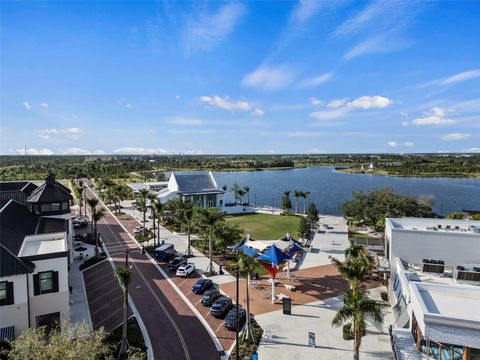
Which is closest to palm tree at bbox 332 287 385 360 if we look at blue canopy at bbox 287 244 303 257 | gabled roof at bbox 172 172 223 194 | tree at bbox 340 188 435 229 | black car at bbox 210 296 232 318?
black car at bbox 210 296 232 318

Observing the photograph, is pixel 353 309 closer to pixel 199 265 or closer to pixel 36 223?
pixel 199 265

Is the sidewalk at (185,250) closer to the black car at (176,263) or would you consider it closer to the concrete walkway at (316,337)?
the black car at (176,263)

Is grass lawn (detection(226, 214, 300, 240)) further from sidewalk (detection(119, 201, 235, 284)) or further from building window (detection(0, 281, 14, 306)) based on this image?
building window (detection(0, 281, 14, 306))

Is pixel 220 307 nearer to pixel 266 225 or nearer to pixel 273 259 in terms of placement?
pixel 273 259

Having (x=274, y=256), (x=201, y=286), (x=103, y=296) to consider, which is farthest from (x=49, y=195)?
(x=274, y=256)

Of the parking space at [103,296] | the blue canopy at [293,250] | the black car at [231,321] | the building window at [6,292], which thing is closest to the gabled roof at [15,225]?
the building window at [6,292]
